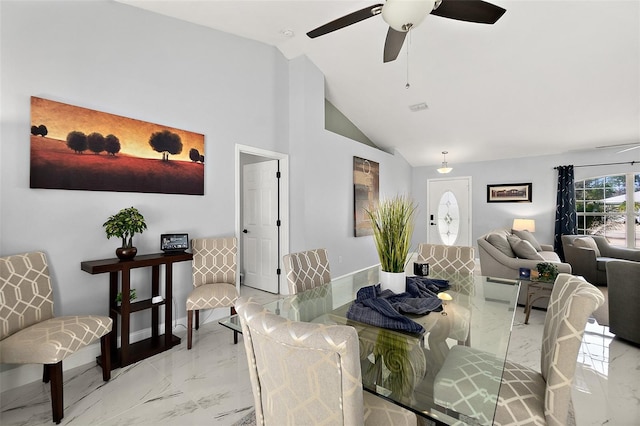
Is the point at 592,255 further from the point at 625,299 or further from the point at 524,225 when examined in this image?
the point at 625,299

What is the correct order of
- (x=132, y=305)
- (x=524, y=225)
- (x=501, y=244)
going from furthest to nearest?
(x=524, y=225), (x=501, y=244), (x=132, y=305)

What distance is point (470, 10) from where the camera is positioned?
70.6 inches

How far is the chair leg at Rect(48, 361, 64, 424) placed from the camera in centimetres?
168

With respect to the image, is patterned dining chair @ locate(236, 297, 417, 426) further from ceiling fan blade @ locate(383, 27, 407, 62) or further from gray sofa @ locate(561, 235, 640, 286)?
gray sofa @ locate(561, 235, 640, 286)

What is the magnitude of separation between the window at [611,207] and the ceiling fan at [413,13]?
6001 mm

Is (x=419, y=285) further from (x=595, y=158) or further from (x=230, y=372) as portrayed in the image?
(x=595, y=158)

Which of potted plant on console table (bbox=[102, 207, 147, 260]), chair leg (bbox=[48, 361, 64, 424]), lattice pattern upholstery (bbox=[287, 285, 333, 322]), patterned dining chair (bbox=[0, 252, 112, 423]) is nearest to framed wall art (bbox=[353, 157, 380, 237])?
lattice pattern upholstery (bbox=[287, 285, 333, 322])

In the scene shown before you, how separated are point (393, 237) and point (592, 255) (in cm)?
474

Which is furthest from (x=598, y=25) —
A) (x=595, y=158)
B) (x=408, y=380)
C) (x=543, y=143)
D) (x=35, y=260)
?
(x=35, y=260)

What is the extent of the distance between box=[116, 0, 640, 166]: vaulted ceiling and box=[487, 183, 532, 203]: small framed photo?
100 centimetres

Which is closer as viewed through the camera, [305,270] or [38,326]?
[38,326]

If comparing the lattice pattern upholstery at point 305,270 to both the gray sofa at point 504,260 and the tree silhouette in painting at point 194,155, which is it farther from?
the gray sofa at point 504,260

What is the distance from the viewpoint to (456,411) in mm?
877

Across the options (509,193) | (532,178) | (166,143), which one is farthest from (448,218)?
(166,143)
